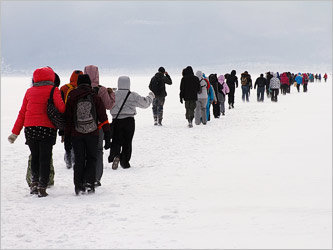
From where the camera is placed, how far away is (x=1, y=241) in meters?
4.86

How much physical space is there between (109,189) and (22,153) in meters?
4.55

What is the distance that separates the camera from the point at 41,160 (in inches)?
258

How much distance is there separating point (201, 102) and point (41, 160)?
904 cm

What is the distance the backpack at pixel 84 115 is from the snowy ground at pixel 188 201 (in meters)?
0.97

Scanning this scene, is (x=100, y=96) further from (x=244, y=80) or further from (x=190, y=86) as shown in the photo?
(x=244, y=80)

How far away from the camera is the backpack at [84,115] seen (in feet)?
21.3

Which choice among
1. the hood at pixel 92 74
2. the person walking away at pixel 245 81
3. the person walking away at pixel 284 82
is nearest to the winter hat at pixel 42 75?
the hood at pixel 92 74

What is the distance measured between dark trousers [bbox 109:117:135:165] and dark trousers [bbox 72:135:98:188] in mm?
1845

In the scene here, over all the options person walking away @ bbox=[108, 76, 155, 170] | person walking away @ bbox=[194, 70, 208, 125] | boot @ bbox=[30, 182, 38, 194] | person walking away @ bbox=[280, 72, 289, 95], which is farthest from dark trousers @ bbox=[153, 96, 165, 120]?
person walking away @ bbox=[280, 72, 289, 95]

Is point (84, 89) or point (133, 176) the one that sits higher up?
point (84, 89)

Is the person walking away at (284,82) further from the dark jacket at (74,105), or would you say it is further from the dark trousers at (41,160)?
the dark trousers at (41,160)

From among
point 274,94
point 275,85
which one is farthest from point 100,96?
point 274,94

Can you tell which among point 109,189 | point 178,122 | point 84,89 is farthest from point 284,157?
point 178,122

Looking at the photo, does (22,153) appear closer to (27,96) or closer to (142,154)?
(142,154)
